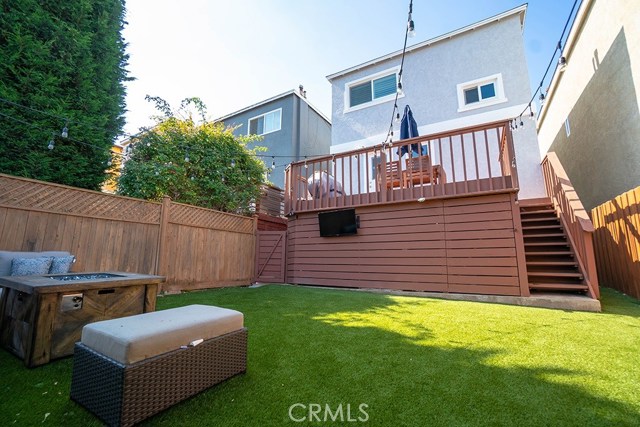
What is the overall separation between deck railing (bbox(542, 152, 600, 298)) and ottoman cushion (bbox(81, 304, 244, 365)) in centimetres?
467

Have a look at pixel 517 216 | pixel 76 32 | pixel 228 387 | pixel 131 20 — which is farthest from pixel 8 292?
pixel 131 20

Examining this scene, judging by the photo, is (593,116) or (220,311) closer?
Result: (220,311)

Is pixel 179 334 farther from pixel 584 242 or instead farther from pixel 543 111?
pixel 543 111

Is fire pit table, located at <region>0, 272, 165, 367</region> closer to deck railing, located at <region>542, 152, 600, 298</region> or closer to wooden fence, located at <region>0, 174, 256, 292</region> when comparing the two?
wooden fence, located at <region>0, 174, 256, 292</region>

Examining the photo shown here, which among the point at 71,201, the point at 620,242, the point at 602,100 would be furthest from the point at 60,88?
the point at 602,100

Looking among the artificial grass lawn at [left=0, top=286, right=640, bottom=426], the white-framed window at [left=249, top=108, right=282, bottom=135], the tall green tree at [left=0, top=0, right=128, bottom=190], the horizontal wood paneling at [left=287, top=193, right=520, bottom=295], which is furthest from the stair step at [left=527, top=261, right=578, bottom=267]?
the white-framed window at [left=249, top=108, right=282, bottom=135]

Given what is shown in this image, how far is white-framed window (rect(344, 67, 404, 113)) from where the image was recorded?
28.9 ft

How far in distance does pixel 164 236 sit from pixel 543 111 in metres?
13.0

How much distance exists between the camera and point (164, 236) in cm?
542

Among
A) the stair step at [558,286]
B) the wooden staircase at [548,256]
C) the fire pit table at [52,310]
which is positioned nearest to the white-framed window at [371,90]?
the wooden staircase at [548,256]

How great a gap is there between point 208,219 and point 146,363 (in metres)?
5.41

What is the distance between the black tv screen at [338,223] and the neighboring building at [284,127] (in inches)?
211

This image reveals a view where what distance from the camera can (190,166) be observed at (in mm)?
6961

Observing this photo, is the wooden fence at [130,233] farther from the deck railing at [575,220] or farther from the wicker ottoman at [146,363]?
the deck railing at [575,220]
